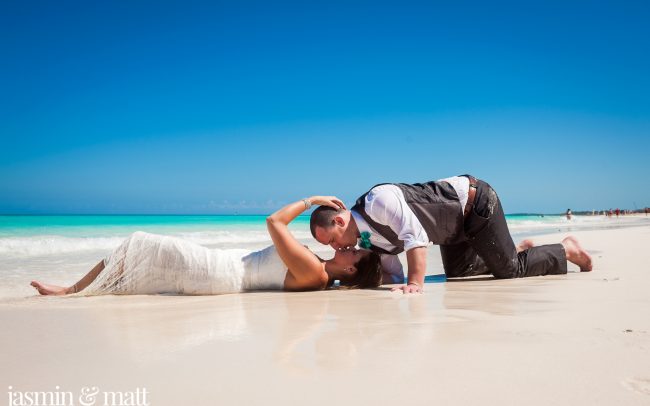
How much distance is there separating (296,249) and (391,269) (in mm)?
1235

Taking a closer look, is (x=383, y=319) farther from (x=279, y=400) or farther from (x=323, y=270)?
(x=323, y=270)

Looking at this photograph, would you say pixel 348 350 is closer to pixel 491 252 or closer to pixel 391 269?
pixel 391 269

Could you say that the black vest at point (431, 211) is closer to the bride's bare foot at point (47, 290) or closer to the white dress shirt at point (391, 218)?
the white dress shirt at point (391, 218)

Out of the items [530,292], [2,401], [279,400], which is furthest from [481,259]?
[2,401]

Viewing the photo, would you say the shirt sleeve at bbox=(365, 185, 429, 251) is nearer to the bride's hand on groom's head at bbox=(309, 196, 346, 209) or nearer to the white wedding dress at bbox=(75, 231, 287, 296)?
the bride's hand on groom's head at bbox=(309, 196, 346, 209)

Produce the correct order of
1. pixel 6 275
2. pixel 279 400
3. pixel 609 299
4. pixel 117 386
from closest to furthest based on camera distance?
pixel 279 400 → pixel 117 386 → pixel 609 299 → pixel 6 275

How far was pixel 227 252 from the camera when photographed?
4.60 m

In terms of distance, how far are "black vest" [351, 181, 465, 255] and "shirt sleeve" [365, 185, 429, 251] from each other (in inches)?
2.8

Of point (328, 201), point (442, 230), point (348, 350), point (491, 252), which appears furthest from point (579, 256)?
point (348, 350)

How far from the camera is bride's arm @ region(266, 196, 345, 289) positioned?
13.2 ft

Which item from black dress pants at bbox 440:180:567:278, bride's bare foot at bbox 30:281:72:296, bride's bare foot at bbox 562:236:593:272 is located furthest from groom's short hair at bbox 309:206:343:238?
bride's bare foot at bbox 562:236:593:272

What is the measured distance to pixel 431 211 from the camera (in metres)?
4.43

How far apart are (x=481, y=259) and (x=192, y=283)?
3.16 metres

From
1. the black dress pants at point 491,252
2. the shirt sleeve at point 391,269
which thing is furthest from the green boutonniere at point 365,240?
the black dress pants at point 491,252
